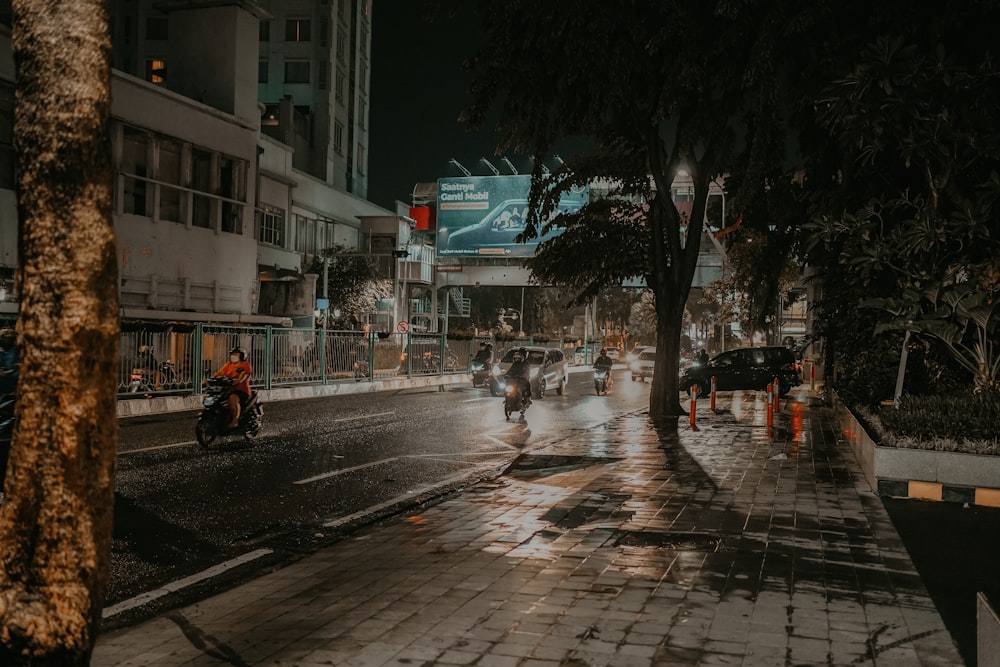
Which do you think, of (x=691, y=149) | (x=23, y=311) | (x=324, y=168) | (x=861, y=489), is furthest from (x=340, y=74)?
(x=23, y=311)

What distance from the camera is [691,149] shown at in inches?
744

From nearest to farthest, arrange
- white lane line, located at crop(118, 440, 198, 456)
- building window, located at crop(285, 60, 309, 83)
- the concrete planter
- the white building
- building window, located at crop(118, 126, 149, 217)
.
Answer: the concrete planter, white lane line, located at crop(118, 440, 198, 456), the white building, building window, located at crop(118, 126, 149, 217), building window, located at crop(285, 60, 309, 83)

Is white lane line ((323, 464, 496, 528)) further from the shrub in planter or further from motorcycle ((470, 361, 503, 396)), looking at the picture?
motorcycle ((470, 361, 503, 396))

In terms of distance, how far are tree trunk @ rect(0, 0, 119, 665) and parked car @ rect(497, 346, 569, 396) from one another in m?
23.1

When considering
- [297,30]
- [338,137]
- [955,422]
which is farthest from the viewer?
[338,137]

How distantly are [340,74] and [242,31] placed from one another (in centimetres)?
3550

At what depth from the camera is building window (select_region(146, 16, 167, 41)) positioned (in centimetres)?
6506

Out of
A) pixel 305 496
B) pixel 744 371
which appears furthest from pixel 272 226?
pixel 305 496

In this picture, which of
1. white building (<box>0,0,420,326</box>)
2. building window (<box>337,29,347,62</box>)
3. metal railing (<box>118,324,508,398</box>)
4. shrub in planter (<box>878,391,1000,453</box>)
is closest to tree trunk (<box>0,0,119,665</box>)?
shrub in planter (<box>878,391,1000,453</box>)

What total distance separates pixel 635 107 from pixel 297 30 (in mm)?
56297

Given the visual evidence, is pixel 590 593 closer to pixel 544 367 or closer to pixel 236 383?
pixel 236 383

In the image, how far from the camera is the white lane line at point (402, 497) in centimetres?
862

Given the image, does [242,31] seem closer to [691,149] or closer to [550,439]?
[691,149]

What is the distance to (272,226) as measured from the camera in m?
45.5
